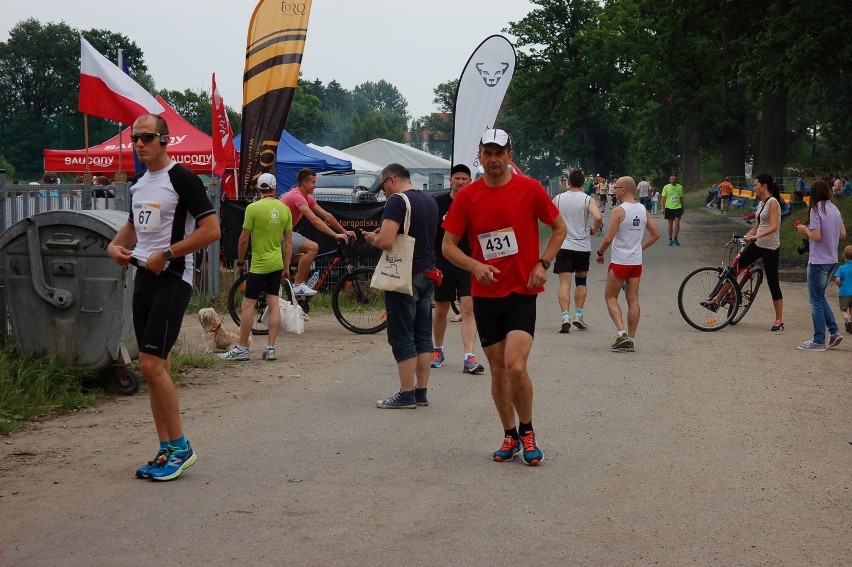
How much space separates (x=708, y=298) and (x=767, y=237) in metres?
1.01

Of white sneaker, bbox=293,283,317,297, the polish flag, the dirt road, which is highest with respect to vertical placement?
the polish flag

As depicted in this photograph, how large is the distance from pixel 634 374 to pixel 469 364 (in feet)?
4.94

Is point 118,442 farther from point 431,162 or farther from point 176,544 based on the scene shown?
point 431,162

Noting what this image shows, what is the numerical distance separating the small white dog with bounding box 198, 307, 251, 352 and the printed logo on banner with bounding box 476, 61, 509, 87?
29.0ft

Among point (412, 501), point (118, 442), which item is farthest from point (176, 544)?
point (118, 442)

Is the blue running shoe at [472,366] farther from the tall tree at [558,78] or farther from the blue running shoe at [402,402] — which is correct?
the tall tree at [558,78]

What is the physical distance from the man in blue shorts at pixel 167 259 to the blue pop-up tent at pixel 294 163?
17.9 m

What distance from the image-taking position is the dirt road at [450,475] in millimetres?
4938

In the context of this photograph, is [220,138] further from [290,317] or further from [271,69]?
[290,317]

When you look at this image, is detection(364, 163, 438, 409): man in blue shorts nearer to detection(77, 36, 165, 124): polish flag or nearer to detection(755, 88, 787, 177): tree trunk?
detection(77, 36, 165, 124): polish flag

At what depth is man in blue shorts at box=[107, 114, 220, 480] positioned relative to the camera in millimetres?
6126

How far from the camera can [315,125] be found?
11138cm

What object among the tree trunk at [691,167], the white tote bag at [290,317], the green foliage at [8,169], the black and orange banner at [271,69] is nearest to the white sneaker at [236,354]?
the white tote bag at [290,317]

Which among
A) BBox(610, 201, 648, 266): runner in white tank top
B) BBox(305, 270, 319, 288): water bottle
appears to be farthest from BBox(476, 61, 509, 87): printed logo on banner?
BBox(610, 201, 648, 266): runner in white tank top
